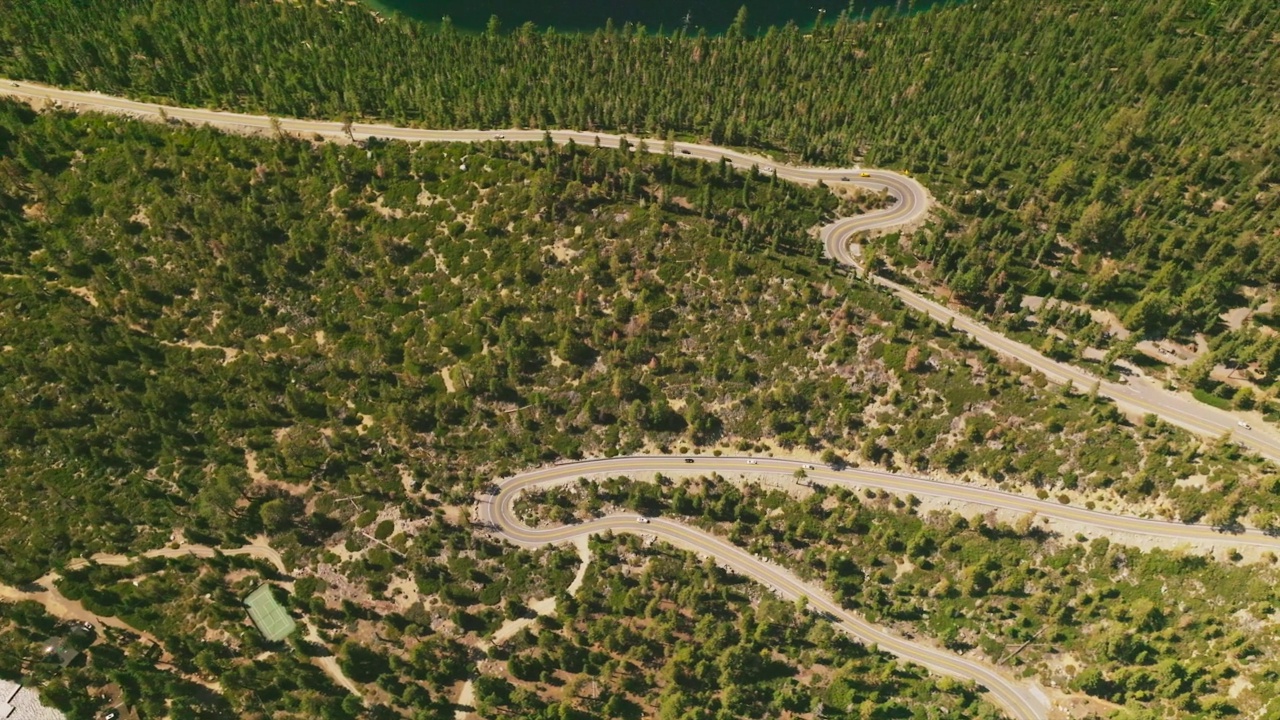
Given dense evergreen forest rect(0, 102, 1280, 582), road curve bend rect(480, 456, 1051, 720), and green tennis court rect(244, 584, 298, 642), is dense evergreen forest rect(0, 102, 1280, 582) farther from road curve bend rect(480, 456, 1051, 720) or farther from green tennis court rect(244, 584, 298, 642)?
green tennis court rect(244, 584, 298, 642)

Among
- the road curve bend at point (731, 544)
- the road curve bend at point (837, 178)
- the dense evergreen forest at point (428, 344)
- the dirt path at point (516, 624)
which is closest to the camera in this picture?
the dirt path at point (516, 624)

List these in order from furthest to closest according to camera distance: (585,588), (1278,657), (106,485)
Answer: (106,485) < (585,588) < (1278,657)

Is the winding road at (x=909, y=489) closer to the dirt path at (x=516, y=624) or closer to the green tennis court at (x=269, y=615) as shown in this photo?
the dirt path at (x=516, y=624)

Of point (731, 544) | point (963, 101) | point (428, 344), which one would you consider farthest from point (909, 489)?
point (963, 101)

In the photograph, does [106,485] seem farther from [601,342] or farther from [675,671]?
[675,671]

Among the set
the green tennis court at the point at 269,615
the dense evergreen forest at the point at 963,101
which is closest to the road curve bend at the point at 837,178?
the dense evergreen forest at the point at 963,101

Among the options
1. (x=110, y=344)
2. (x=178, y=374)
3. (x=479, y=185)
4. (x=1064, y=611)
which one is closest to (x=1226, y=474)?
(x=1064, y=611)
